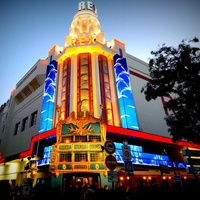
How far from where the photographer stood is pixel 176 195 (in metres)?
5.89

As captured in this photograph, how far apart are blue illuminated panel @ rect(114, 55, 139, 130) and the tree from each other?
6783 mm

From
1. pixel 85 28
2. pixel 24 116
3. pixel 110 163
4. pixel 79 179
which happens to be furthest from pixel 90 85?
pixel 24 116

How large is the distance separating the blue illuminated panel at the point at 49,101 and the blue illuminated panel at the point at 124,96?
9.29 m

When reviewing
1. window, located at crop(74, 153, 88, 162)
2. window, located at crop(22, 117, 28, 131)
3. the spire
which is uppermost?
the spire

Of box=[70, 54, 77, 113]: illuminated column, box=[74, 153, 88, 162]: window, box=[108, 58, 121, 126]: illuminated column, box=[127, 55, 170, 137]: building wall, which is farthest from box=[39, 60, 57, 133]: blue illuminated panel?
box=[127, 55, 170, 137]: building wall

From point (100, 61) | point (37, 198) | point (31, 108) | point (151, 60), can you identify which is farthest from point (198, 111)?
point (31, 108)

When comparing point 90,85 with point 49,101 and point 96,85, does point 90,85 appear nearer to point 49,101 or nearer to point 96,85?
point 96,85

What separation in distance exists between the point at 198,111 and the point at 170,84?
9.38ft

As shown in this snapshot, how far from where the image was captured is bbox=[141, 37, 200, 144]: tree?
40.1 ft

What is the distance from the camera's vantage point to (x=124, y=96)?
22.4 m

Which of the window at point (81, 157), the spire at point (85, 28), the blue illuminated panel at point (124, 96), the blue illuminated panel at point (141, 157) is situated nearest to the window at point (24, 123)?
the spire at point (85, 28)

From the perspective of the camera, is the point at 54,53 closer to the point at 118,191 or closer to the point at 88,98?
the point at 88,98

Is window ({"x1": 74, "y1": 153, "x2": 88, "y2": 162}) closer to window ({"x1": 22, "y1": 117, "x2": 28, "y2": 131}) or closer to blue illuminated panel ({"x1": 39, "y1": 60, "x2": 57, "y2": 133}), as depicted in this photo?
blue illuminated panel ({"x1": 39, "y1": 60, "x2": 57, "y2": 133})

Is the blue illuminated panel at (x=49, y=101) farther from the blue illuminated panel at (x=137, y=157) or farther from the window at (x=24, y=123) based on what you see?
the window at (x=24, y=123)
